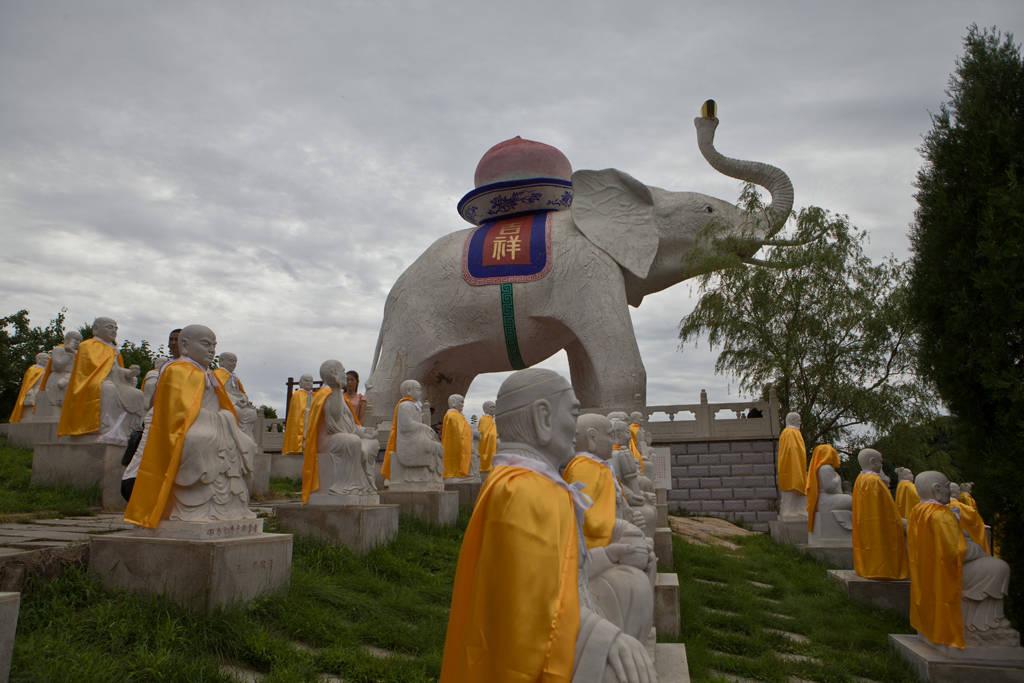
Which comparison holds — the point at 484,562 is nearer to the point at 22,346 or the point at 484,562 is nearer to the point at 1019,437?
the point at 1019,437

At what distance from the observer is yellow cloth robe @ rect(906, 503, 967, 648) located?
5574mm

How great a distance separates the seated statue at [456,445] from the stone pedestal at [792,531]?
5155 mm

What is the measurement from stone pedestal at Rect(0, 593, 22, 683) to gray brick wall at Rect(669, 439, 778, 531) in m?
13.5

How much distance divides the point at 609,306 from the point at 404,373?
437 centimetres

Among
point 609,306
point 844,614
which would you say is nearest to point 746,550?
point 844,614

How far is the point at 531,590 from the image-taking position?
7.07 ft

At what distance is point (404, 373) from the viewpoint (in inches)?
589

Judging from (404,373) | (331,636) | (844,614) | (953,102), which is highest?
(953,102)

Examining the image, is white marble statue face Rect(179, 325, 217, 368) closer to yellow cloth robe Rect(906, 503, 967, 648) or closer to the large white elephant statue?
yellow cloth robe Rect(906, 503, 967, 648)

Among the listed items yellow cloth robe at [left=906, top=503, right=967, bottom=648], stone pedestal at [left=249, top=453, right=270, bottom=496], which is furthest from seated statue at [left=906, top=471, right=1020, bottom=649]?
stone pedestal at [left=249, top=453, right=270, bottom=496]

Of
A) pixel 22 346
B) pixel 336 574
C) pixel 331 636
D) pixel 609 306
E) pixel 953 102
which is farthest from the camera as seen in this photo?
pixel 22 346

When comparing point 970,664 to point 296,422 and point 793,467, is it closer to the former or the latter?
point 793,467

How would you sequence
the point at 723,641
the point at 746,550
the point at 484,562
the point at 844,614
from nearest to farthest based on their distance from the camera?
the point at 484,562, the point at 723,641, the point at 844,614, the point at 746,550

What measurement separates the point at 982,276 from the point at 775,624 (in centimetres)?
397
